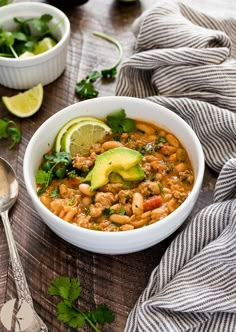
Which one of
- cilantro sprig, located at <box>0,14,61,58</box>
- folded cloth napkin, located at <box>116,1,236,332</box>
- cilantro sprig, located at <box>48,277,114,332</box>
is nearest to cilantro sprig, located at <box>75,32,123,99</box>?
folded cloth napkin, located at <box>116,1,236,332</box>

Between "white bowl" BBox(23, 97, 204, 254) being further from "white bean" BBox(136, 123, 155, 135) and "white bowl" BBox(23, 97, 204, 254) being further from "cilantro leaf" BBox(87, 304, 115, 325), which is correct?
"cilantro leaf" BBox(87, 304, 115, 325)

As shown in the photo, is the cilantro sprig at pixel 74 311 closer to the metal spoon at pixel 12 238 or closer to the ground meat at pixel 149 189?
the metal spoon at pixel 12 238

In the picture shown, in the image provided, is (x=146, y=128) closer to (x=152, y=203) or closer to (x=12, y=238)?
(x=152, y=203)

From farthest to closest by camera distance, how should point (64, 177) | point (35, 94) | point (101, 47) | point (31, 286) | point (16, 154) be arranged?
point (101, 47) → point (35, 94) → point (16, 154) → point (64, 177) → point (31, 286)

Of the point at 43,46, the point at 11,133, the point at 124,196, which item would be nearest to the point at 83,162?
the point at 124,196

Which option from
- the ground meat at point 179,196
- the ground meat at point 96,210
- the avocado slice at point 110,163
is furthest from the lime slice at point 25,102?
the ground meat at point 179,196

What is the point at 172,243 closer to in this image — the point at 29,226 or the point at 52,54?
the point at 29,226

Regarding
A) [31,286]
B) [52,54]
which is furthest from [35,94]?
[31,286]
